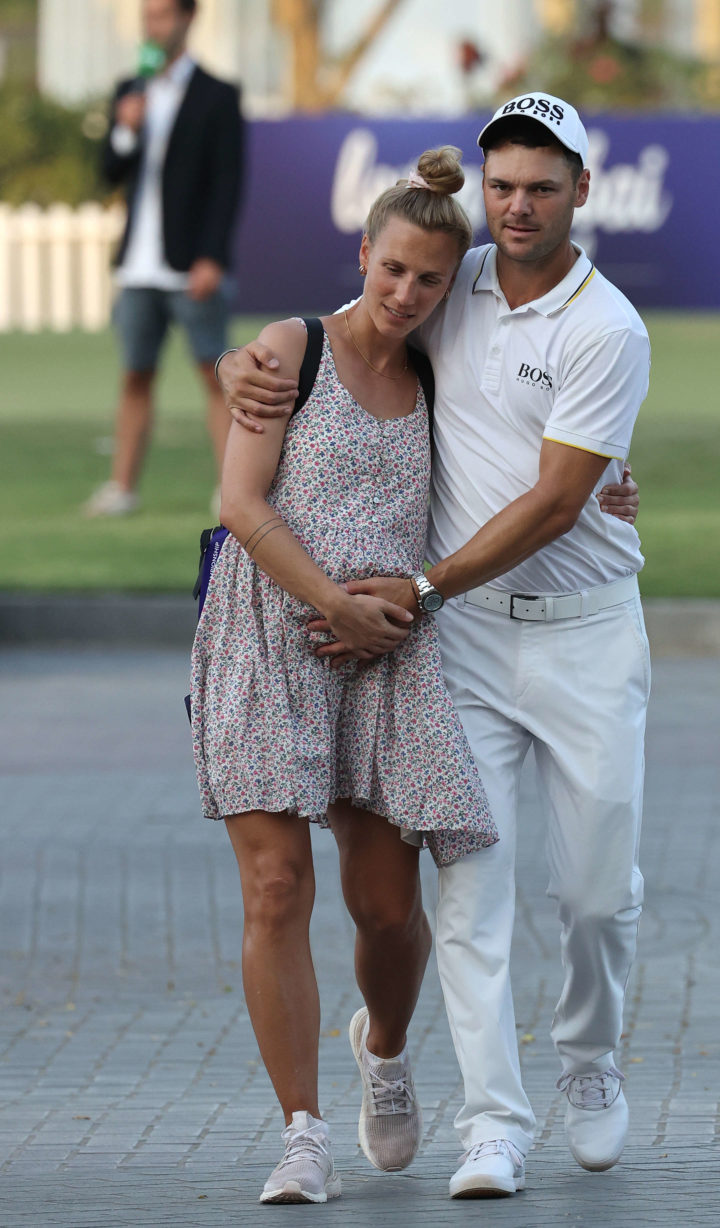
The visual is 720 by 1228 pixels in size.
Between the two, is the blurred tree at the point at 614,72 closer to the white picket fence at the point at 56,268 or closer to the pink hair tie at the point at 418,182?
the white picket fence at the point at 56,268

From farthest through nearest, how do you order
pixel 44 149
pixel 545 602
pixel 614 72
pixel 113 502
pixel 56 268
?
pixel 44 149, pixel 614 72, pixel 56 268, pixel 113 502, pixel 545 602

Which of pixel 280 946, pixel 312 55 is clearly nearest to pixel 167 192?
pixel 280 946

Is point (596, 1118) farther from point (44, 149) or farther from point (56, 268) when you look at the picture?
point (44, 149)

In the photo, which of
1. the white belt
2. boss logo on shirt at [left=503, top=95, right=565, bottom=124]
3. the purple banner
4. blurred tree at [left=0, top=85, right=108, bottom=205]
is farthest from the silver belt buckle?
blurred tree at [left=0, top=85, right=108, bottom=205]

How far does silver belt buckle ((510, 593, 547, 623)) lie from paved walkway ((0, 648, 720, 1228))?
1060 millimetres

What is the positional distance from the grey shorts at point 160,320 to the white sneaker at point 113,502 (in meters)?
0.79

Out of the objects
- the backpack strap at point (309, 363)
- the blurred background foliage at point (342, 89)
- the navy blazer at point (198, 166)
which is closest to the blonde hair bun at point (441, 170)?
the backpack strap at point (309, 363)

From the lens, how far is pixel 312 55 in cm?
3020

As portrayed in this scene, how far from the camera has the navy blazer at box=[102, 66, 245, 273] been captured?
12.2m

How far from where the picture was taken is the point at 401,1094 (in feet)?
14.7

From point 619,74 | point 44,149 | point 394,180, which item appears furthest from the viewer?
point 44,149

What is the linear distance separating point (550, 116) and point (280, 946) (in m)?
1.61

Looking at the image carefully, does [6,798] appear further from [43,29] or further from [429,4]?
[43,29]

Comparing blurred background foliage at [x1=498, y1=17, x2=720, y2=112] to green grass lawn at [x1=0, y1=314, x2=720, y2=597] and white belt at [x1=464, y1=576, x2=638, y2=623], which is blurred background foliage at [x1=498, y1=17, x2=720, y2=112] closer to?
green grass lawn at [x1=0, y1=314, x2=720, y2=597]
